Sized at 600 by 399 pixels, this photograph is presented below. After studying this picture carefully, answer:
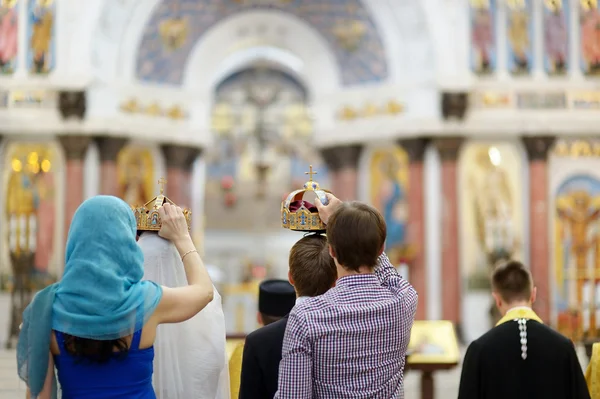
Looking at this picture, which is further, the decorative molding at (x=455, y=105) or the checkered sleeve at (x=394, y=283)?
the decorative molding at (x=455, y=105)

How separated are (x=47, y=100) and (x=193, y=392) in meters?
13.7

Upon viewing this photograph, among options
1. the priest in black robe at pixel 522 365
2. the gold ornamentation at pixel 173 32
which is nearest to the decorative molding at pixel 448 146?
the gold ornamentation at pixel 173 32

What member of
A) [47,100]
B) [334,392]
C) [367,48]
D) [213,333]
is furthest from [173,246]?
[367,48]

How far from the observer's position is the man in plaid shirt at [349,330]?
10.3 feet

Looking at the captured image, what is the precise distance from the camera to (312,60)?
19.4m

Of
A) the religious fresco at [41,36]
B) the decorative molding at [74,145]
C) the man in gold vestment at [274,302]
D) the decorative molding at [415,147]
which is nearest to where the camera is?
the man in gold vestment at [274,302]

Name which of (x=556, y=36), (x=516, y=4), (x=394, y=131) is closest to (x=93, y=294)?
(x=394, y=131)

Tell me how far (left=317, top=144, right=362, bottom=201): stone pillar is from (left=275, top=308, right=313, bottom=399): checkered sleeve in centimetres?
1491

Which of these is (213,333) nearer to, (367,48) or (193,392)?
(193,392)

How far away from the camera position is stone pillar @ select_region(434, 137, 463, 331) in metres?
16.7

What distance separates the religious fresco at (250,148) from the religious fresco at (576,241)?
8.46m

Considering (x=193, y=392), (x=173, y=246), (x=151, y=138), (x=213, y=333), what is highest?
(x=151, y=138)

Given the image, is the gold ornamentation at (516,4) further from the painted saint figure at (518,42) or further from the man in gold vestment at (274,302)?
the man in gold vestment at (274,302)

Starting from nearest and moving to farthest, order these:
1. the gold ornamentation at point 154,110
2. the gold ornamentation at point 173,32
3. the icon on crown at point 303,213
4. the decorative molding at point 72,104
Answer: the icon on crown at point 303,213
the decorative molding at point 72,104
the gold ornamentation at point 154,110
the gold ornamentation at point 173,32
